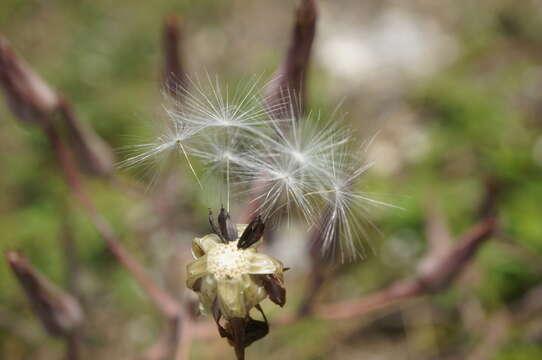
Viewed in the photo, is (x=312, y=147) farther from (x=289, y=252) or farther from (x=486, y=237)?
(x=289, y=252)

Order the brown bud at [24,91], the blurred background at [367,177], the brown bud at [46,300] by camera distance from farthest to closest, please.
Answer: the blurred background at [367,177]
the brown bud at [24,91]
the brown bud at [46,300]

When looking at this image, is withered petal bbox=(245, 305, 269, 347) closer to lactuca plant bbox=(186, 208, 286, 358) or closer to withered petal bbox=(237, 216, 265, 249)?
lactuca plant bbox=(186, 208, 286, 358)

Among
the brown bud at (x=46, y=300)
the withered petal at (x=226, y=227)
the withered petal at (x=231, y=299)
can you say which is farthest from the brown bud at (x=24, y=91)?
the withered petal at (x=231, y=299)

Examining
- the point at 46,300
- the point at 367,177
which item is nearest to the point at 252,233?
the point at 46,300

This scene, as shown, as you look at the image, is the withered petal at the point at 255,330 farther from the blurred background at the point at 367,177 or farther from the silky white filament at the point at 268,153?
the blurred background at the point at 367,177

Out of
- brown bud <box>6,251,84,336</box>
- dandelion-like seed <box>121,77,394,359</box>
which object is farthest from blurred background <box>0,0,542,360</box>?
brown bud <box>6,251,84,336</box>

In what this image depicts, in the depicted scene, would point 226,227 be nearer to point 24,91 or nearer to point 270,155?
point 270,155

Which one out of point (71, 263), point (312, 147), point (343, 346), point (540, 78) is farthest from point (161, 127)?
point (540, 78)

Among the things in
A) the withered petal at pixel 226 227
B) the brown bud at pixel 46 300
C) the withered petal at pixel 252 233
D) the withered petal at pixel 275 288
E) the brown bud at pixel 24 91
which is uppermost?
the brown bud at pixel 24 91
